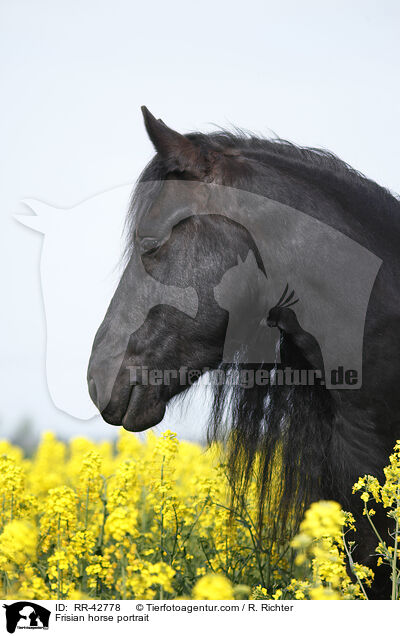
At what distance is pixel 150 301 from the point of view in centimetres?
327

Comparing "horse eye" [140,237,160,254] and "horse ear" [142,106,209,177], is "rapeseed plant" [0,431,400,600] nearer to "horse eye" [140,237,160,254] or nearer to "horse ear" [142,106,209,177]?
"horse eye" [140,237,160,254]

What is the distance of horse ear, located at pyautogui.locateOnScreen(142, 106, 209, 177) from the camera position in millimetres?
3279

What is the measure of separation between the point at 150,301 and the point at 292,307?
27.1 inches

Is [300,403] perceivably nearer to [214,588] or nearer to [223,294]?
[223,294]

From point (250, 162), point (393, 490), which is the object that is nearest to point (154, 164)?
point (250, 162)

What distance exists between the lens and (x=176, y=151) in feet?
10.9

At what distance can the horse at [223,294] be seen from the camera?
3.28 m
